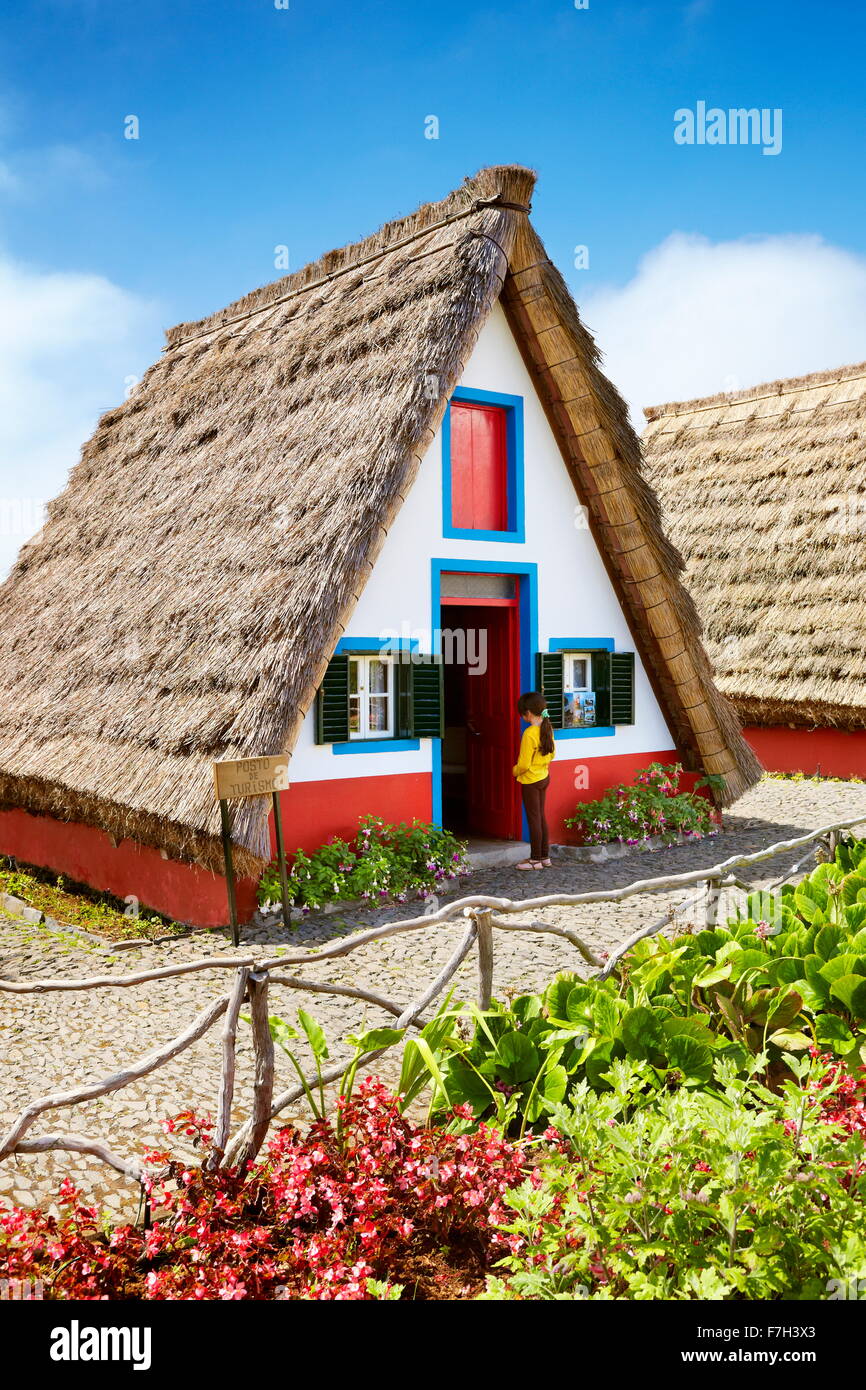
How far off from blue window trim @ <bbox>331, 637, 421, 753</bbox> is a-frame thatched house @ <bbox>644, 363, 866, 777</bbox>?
8.18 metres

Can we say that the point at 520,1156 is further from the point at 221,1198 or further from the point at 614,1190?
the point at 221,1198

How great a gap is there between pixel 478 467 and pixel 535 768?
9.96 ft

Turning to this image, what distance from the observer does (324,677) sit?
8.90 meters

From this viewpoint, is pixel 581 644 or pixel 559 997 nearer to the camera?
pixel 559 997

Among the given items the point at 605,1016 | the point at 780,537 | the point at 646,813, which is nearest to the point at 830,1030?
the point at 605,1016

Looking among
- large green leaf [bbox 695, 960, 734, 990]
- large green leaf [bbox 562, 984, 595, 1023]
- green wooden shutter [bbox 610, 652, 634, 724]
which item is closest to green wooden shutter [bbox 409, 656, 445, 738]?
green wooden shutter [bbox 610, 652, 634, 724]

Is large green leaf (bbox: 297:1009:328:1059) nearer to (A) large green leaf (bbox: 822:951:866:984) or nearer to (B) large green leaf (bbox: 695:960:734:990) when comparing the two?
(B) large green leaf (bbox: 695:960:734:990)

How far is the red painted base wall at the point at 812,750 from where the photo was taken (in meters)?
15.6

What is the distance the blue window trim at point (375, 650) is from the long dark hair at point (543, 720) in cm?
111

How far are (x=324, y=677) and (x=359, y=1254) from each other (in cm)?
607

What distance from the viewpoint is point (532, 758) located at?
9.94m

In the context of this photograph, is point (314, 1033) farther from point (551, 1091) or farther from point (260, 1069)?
point (551, 1091)

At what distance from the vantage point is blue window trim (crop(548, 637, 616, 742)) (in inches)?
430
